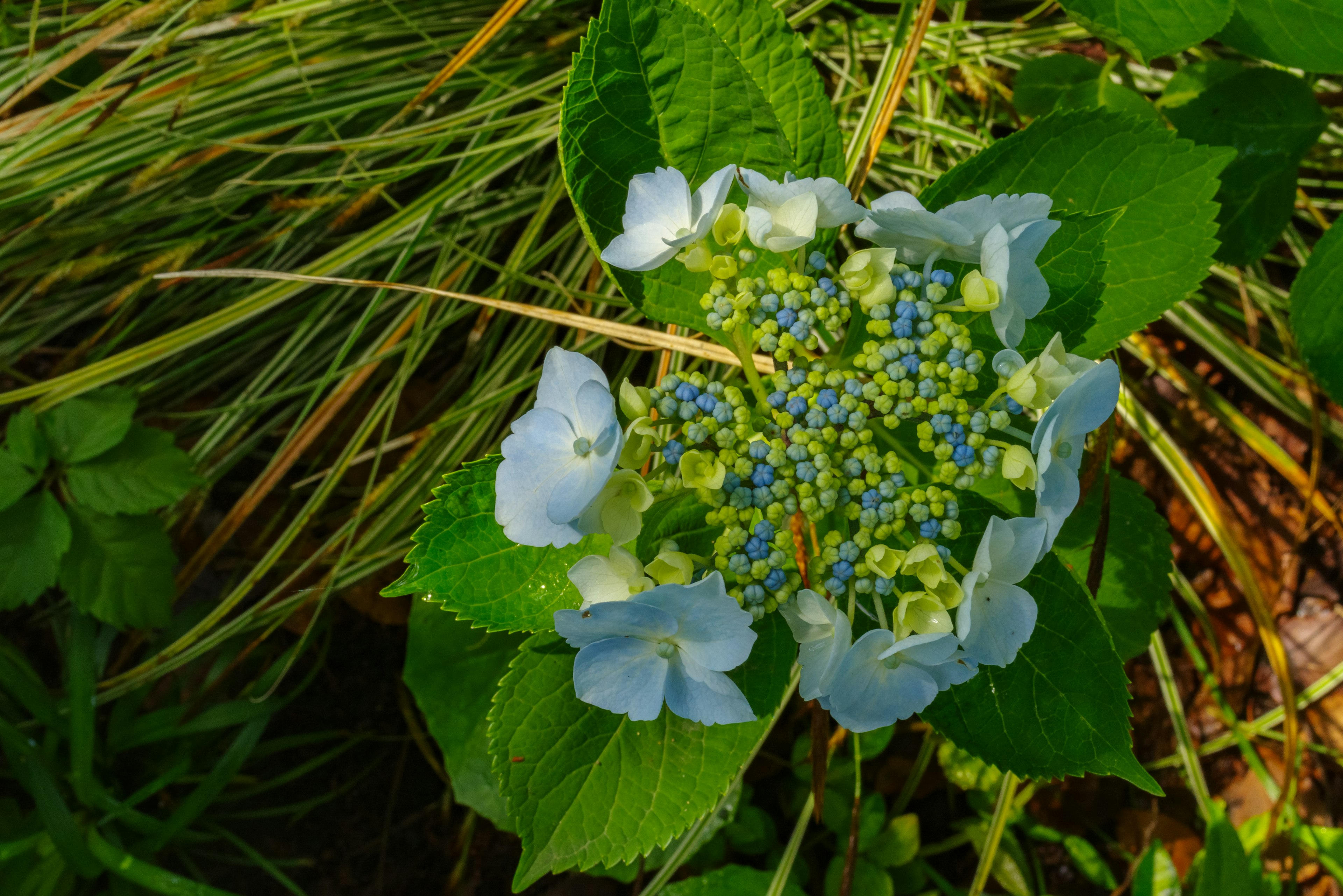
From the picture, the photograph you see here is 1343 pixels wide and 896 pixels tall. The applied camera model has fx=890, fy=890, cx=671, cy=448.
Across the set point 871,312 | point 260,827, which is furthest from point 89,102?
point 871,312

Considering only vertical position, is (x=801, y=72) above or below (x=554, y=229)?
above

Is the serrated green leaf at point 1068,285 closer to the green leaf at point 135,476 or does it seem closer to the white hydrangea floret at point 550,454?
the white hydrangea floret at point 550,454

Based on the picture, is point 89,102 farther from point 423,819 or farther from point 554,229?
point 423,819

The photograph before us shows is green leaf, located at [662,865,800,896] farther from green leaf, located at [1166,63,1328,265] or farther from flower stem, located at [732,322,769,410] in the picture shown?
green leaf, located at [1166,63,1328,265]

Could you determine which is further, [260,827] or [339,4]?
[260,827]

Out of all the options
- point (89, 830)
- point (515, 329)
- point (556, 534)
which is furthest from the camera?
point (515, 329)

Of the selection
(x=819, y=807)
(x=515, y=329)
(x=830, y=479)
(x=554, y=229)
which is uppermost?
(x=830, y=479)

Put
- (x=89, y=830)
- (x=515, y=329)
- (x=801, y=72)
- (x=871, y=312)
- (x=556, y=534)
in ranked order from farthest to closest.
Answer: (x=515, y=329) → (x=89, y=830) → (x=801, y=72) → (x=871, y=312) → (x=556, y=534)

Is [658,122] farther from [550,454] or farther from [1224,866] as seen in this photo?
[1224,866]
